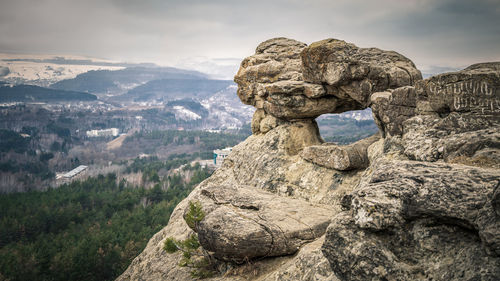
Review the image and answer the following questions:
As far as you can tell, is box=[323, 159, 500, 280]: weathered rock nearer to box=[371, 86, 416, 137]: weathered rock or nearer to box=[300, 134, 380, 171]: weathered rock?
box=[371, 86, 416, 137]: weathered rock

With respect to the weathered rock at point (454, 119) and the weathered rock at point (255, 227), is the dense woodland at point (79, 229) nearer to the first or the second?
the weathered rock at point (255, 227)

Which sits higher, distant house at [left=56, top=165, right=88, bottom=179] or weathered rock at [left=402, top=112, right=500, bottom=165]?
weathered rock at [left=402, top=112, right=500, bottom=165]

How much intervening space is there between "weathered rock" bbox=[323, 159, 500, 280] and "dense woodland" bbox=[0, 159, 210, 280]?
1711 inches

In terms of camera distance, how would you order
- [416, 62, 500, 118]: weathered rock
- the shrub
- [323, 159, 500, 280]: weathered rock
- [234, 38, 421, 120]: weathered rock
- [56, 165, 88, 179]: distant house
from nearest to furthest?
[323, 159, 500, 280]: weathered rock
[416, 62, 500, 118]: weathered rock
the shrub
[234, 38, 421, 120]: weathered rock
[56, 165, 88, 179]: distant house

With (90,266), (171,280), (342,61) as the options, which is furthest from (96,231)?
(342,61)

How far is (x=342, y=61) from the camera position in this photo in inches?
734

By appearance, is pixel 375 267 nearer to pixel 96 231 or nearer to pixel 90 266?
pixel 90 266

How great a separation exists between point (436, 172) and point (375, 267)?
3207 mm

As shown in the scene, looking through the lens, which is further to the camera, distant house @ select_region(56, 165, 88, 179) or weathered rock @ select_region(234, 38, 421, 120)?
distant house @ select_region(56, 165, 88, 179)

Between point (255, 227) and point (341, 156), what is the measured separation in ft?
24.8

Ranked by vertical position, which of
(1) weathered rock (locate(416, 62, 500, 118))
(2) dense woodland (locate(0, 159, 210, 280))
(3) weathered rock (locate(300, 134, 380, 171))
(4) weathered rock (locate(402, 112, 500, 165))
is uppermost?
(1) weathered rock (locate(416, 62, 500, 118))

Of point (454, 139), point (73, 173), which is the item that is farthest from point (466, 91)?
point (73, 173)

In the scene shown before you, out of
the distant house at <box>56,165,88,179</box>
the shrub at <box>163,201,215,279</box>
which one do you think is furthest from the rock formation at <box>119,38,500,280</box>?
the distant house at <box>56,165,88,179</box>

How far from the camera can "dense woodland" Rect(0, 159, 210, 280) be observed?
43250mm
